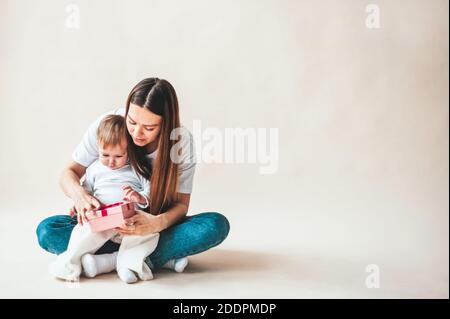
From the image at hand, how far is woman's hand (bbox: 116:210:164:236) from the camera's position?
2152mm

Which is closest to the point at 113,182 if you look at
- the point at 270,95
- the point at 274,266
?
the point at 274,266

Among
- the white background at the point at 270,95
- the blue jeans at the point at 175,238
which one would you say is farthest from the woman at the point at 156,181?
the white background at the point at 270,95

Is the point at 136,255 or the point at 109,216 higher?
the point at 109,216

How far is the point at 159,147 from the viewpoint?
7.25ft

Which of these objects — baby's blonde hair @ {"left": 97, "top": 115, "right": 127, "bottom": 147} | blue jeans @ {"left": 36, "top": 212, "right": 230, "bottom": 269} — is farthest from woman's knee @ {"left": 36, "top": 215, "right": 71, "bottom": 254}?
baby's blonde hair @ {"left": 97, "top": 115, "right": 127, "bottom": 147}

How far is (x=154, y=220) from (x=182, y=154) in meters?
0.24

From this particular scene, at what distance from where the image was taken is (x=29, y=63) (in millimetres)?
3324

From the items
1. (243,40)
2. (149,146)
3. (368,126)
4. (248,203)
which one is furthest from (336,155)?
(149,146)

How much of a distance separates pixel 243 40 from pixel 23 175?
50.9 inches

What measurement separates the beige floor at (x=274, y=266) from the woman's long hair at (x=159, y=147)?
284mm

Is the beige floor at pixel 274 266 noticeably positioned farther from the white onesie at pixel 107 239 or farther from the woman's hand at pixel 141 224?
the woman's hand at pixel 141 224

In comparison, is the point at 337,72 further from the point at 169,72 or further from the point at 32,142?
the point at 32,142

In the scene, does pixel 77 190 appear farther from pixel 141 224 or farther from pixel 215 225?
pixel 215 225

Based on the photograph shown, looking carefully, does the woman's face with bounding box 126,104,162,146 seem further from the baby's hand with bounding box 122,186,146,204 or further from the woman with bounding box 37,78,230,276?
the baby's hand with bounding box 122,186,146,204
